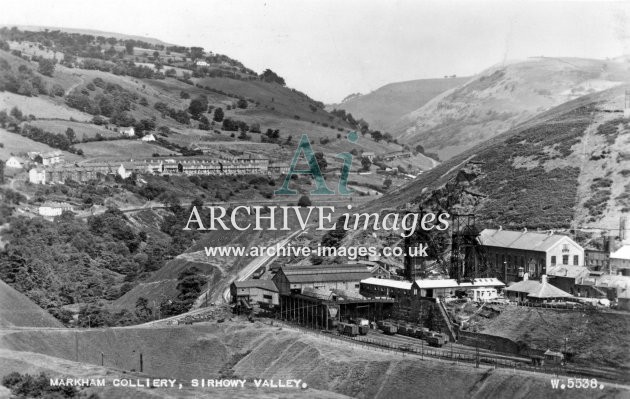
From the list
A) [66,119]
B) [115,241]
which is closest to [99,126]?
[66,119]

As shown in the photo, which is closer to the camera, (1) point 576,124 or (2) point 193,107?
(1) point 576,124

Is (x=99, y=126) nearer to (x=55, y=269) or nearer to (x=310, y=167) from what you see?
(x=310, y=167)

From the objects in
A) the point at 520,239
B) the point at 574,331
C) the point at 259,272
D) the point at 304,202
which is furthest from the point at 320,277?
the point at 304,202

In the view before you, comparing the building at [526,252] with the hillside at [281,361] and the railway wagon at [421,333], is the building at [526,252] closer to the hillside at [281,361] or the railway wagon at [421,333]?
the railway wagon at [421,333]

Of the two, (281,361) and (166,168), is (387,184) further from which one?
(281,361)

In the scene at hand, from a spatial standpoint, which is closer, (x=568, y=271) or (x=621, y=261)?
(x=621, y=261)

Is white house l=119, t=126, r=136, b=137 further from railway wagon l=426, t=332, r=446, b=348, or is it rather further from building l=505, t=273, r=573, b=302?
railway wagon l=426, t=332, r=446, b=348
